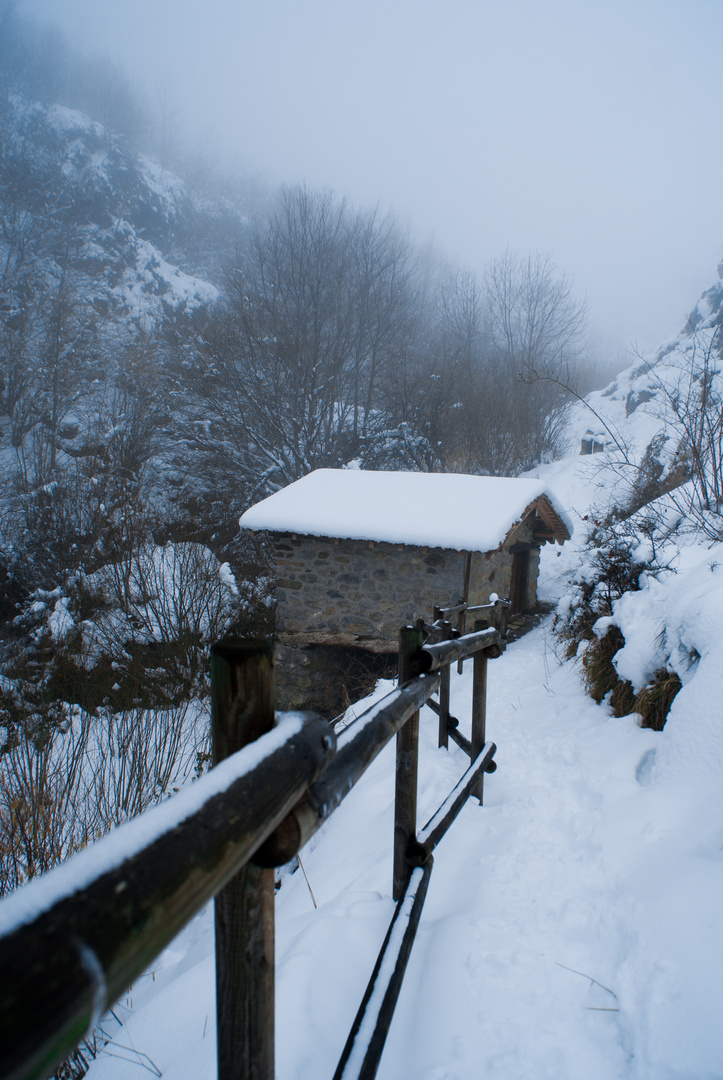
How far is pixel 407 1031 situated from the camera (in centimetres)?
175

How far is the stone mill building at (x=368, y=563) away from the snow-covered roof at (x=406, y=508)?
18 mm

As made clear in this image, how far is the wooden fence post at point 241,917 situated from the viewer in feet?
2.96

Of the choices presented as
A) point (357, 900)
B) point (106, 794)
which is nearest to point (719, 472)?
point (357, 900)

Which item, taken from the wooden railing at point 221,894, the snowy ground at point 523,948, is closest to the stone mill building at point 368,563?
the snowy ground at point 523,948

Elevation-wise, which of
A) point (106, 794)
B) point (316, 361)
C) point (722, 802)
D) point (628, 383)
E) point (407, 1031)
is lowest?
point (106, 794)

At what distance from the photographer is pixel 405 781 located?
2.23m

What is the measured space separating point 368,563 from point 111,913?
27.6 ft

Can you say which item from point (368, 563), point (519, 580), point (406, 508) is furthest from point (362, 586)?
point (519, 580)

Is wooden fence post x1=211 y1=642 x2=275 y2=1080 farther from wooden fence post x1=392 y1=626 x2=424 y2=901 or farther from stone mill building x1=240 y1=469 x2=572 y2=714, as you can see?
stone mill building x1=240 y1=469 x2=572 y2=714

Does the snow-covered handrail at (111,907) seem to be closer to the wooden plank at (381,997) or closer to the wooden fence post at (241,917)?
the wooden fence post at (241,917)

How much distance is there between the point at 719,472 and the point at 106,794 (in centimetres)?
687

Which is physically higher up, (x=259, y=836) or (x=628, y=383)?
(x=628, y=383)

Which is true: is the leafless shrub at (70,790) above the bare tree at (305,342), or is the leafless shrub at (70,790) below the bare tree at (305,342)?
below

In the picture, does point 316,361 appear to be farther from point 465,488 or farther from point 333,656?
point 333,656
